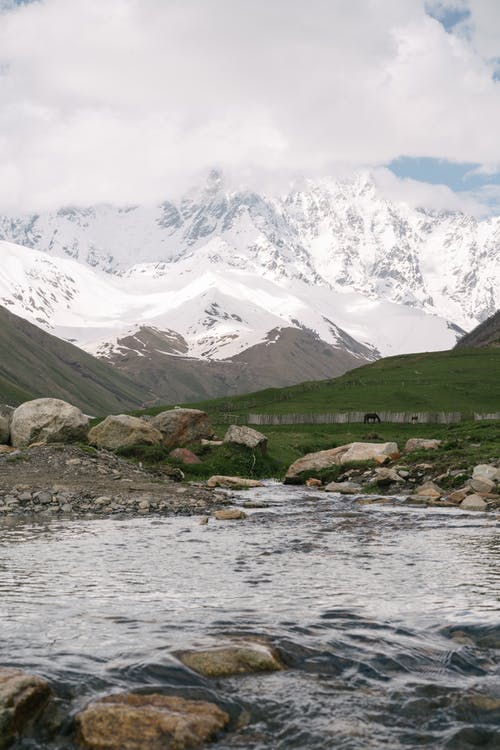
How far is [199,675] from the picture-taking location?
39.3 ft

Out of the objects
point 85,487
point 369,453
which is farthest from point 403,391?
point 85,487

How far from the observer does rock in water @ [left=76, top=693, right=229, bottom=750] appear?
377 inches

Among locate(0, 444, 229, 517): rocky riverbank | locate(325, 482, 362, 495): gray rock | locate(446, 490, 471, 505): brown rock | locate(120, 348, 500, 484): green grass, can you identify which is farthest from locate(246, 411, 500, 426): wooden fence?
locate(446, 490, 471, 505): brown rock

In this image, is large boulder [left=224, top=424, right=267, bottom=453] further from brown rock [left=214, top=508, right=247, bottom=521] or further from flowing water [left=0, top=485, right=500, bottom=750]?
flowing water [left=0, top=485, right=500, bottom=750]

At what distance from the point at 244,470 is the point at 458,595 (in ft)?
123

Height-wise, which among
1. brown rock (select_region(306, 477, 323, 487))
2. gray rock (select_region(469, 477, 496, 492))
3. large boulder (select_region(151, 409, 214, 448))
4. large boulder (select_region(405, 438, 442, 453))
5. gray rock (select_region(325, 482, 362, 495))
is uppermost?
large boulder (select_region(151, 409, 214, 448))

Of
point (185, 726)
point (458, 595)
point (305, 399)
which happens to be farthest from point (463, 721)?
point (305, 399)

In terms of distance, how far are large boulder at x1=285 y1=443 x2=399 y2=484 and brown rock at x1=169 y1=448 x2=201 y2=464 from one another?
673cm

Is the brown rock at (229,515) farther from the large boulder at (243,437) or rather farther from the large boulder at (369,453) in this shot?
the large boulder at (243,437)

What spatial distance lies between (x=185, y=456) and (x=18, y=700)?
142ft

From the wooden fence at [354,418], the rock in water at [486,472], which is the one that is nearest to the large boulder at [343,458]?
the rock in water at [486,472]

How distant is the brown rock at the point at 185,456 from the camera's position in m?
53.1

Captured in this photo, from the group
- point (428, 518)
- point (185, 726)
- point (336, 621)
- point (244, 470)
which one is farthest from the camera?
point (244, 470)

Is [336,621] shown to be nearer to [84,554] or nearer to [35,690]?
[35,690]
